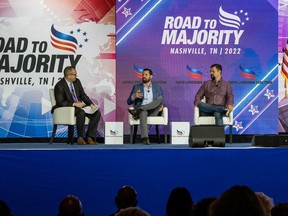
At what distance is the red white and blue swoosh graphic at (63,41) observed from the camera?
35.5 feet

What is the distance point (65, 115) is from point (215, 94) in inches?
93.5

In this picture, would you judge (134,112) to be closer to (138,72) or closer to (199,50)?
(138,72)

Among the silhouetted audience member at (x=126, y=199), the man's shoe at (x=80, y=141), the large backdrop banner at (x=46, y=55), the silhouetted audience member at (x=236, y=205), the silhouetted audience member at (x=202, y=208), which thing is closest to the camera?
the silhouetted audience member at (x=236, y=205)

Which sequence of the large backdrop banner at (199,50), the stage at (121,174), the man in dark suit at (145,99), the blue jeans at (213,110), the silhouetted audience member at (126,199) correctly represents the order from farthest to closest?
1. the large backdrop banner at (199,50)
2. the man in dark suit at (145,99)
3. the blue jeans at (213,110)
4. the stage at (121,174)
5. the silhouetted audience member at (126,199)

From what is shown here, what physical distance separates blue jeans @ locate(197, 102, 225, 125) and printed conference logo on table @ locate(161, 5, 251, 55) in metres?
1.27

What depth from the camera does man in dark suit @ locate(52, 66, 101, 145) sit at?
9453mm

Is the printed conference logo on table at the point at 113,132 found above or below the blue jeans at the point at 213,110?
below

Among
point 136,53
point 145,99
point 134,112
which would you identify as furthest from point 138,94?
point 136,53

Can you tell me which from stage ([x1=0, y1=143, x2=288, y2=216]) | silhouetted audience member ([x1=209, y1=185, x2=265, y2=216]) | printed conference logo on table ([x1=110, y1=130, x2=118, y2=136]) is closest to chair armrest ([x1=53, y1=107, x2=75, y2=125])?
printed conference logo on table ([x1=110, y1=130, x2=118, y2=136])

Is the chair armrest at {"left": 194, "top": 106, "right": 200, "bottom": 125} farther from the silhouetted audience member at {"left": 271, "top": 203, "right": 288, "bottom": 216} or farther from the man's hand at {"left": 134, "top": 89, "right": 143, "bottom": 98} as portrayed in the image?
the silhouetted audience member at {"left": 271, "top": 203, "right": 288, "bottom": 216}

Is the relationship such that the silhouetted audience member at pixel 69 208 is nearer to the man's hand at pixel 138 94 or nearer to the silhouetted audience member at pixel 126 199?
the silhouetted audience member at pixel 126 199

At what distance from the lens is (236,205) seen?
1874 mm

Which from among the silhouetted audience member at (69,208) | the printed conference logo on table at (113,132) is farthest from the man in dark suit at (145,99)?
the silhouetted audience member at (69,208)

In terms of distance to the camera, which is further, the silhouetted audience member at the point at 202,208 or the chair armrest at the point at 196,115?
the chair armrest at the point at 196,115
